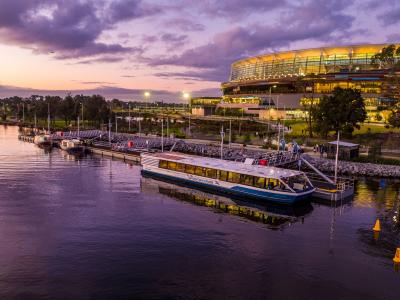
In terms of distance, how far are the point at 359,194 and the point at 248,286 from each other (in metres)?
35.2

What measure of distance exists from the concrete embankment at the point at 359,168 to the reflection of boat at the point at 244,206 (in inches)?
900

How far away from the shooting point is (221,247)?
35406 millimetres

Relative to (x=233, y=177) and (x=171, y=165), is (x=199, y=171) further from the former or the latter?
(x=171, y=165)

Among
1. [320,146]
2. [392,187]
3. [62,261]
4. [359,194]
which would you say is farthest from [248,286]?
[320,146]

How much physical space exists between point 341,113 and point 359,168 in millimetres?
24637

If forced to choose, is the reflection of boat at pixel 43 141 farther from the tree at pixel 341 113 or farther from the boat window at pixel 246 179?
the boat window at pixel 246 179

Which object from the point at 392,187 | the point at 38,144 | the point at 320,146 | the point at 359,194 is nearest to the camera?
the point at 359,194

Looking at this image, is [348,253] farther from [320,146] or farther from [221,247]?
[320,146]

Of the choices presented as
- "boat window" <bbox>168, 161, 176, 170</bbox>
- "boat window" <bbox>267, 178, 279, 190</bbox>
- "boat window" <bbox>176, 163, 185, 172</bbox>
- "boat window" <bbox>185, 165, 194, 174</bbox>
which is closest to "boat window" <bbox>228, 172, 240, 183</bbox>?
"boat window" <bbox>267, 178, 279, 190</bbox>

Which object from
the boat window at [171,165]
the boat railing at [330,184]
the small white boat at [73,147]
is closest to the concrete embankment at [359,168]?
the boat railing at [330,184]

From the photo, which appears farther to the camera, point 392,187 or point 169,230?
point 392,187

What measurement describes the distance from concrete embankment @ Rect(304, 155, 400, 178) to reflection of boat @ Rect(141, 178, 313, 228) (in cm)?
2286

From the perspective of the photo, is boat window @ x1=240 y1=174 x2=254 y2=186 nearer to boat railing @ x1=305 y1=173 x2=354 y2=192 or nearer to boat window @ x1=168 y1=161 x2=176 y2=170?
boat railing @ x1=305 y1=173 x2=354 y2=192

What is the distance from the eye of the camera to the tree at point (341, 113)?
92.5m
